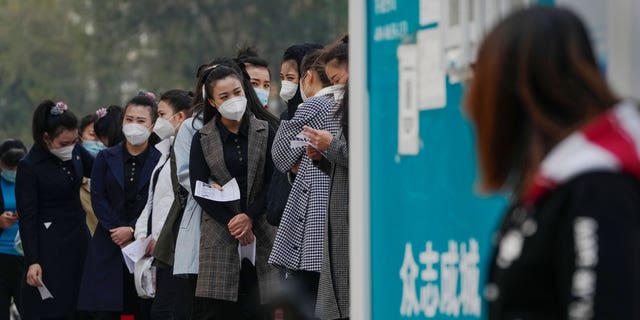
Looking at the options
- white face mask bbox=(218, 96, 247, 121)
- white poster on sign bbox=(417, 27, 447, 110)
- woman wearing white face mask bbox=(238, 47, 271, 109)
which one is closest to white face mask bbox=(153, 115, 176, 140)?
woman wearing white face mask bbox=(238, 47, 271, 109)

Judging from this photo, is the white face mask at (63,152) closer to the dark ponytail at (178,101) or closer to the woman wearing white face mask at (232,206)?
the dark ponytail at (178,101)

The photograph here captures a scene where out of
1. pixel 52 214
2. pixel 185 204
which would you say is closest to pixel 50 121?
pixel 52 214

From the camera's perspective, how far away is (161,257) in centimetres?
887

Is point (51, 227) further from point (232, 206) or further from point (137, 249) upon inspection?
point (232, 206)

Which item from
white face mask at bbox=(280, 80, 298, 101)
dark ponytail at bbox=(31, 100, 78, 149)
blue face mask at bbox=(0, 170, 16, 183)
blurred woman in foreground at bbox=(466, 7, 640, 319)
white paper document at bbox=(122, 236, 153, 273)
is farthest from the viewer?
blue face mask at bbox=(0, 170, 16, 183)

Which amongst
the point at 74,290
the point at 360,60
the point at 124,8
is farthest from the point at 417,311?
the point at 124,8

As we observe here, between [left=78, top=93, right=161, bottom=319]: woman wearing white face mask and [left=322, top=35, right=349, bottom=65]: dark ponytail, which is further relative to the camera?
[left=78, top=93, right=161, bottom=319]: woman wearing white face mask

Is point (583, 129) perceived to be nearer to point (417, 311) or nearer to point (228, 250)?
point (417, 311)

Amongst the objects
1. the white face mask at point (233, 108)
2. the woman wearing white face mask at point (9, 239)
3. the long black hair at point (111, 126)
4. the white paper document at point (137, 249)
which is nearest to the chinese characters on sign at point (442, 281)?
the white face mask at point (233, 108)

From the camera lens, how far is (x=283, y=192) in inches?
294

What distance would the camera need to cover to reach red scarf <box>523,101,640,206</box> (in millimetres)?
2383

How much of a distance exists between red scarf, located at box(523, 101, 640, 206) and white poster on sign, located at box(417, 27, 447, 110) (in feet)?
4.82

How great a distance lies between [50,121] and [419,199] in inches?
286

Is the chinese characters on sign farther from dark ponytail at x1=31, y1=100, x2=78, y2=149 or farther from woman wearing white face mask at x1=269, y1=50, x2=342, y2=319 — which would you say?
dark ponytail at x1=31, y1=100, x2=78, y2=149
